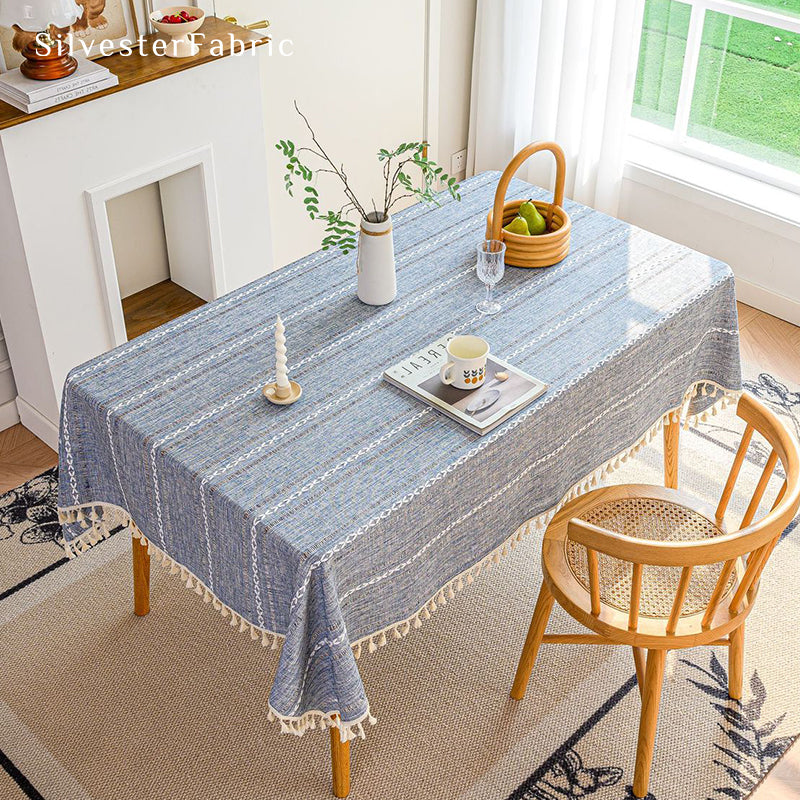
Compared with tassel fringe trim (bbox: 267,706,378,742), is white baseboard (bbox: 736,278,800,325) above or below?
below

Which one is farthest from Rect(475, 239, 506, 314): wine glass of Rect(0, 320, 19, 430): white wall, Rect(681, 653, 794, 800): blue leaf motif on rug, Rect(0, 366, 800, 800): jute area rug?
Rect(0, 320, 19, 430): white wall

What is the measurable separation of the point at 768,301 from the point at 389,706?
2.25 m

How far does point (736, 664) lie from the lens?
2.39 metres

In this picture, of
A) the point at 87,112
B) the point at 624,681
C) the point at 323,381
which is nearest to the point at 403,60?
the point at 87,112

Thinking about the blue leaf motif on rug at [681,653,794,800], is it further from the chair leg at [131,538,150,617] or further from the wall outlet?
the wall outlet

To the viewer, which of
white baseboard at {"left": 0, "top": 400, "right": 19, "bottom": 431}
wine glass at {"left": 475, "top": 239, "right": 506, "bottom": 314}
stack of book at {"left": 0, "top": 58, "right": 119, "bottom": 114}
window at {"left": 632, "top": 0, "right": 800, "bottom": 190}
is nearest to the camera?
wine glass at {"left": 475, "top": 239, "right": 506, "bottom": 314}

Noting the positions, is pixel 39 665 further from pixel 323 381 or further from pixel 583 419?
pixel 583 419

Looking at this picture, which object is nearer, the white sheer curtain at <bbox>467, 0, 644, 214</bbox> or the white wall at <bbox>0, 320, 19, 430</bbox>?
the white wall at <bbox>0, 320, 19, 430</bbox>

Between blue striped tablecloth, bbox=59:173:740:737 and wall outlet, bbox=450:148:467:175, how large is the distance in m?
1.82

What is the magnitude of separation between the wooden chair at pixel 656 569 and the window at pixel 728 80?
2003 millimetres

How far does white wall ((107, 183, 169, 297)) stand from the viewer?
3277mm

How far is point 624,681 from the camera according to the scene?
2508 millimetres

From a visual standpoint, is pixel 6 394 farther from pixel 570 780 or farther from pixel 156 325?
pixel 570 780

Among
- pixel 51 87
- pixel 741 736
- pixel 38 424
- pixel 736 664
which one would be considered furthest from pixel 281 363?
pixel 38 424
